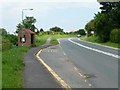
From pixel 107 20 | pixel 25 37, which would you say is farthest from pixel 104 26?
pixel 25 37

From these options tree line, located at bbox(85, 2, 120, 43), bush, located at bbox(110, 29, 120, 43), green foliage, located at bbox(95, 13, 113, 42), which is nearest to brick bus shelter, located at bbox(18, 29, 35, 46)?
bush, located at bbox(110, 29, 120, 43)

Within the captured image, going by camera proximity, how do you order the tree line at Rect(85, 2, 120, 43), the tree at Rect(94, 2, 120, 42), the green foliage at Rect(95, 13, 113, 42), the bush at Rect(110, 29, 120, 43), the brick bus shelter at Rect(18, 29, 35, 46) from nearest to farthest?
the brick bus shelter at Rect(18, 29, 35, 46) → the bush at Rect(110, 29, 120, 43) → the tree line at Rect(85, 2, 120, 43) → the tree at Rect(94, 2, 120, 42) → the green foliage at Rect(95, 13, 113, 42)

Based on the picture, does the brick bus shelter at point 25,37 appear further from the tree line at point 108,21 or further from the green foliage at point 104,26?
the green foliage at point 104,26

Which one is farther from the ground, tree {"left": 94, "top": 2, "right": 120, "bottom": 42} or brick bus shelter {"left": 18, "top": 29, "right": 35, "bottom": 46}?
tree {"left": 94, "top": 2, "right": 120, "bottom": 42}

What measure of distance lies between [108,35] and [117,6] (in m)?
5.68

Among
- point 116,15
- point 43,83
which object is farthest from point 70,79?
point 116,15

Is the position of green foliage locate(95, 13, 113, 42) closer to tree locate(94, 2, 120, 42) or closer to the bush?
tree locate(94, 2, 120, 42)

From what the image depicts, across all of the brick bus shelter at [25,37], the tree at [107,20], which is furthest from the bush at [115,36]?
the brick bus shelter at [25,37]

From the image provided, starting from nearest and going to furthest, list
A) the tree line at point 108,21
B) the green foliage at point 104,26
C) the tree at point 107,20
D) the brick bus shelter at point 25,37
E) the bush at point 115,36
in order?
1. the brick bus shelter at point 25,37
2. the bush at point 115,36
3. the tree line at point 108,21
4. the tree at point 107,20
5. the green foliage at point 104,26

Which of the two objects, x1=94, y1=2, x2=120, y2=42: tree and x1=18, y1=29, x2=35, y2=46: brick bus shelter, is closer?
x1=18, y1=29, x2=35, y2=46: brick bus shelter

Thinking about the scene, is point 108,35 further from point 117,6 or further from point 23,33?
point 23,33

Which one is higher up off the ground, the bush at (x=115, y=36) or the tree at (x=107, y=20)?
the tree at (x=107, y=20)

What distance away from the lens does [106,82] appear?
685 inches

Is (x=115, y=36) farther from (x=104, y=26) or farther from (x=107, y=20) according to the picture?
(x=104, y=26)
